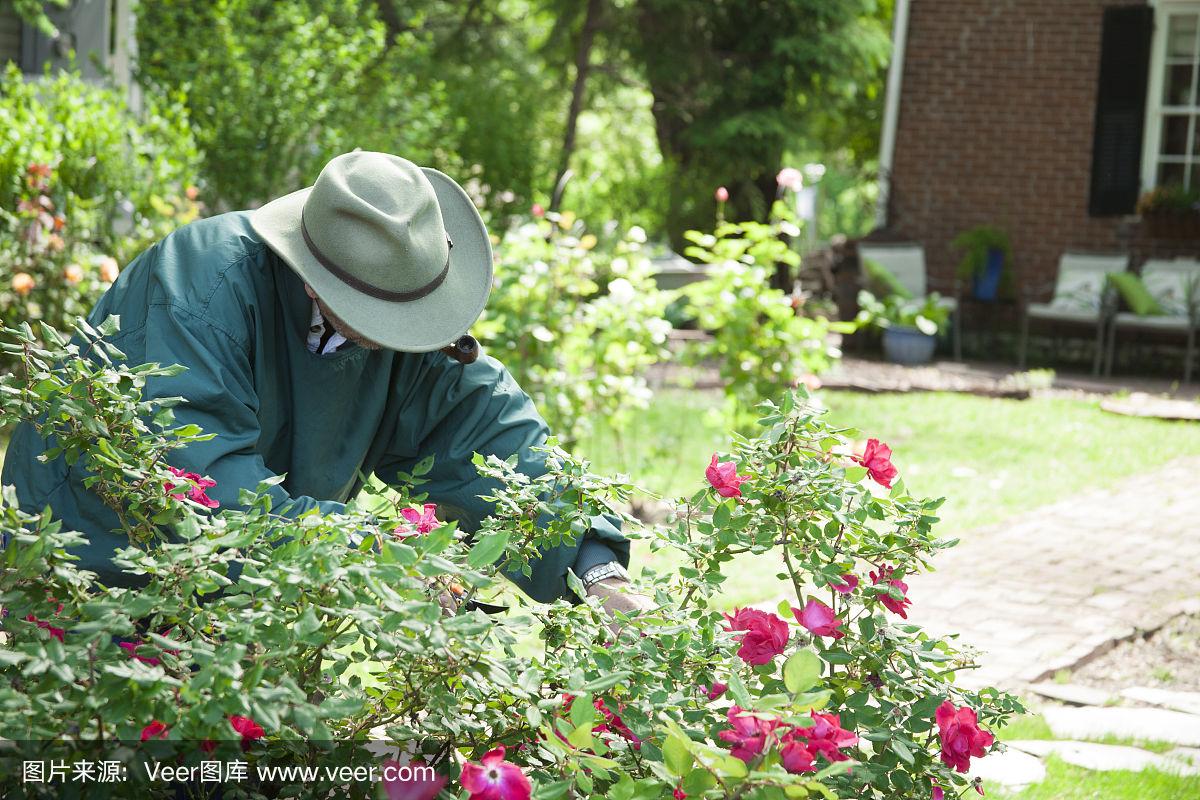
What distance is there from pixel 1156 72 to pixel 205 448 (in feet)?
42.4

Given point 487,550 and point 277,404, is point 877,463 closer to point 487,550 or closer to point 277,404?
point 487,550

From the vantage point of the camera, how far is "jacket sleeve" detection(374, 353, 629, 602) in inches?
97.2

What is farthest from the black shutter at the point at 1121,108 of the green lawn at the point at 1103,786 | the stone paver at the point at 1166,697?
the green lawn at the point at 1103,786

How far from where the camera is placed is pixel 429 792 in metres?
1.58

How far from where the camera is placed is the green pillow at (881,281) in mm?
12086

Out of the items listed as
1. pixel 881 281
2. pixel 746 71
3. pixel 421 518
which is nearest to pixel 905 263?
pixel 881 281

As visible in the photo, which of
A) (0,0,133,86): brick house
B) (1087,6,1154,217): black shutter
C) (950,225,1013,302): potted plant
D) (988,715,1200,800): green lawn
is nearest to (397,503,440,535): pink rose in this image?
(988,715,1200,800): green lawn

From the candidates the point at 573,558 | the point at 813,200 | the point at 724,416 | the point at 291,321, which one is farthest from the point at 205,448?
the point at 813,200

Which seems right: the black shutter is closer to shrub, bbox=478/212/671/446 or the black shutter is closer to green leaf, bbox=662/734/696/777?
shrub, bbox=478/212/671/446

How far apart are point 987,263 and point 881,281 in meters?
1.58

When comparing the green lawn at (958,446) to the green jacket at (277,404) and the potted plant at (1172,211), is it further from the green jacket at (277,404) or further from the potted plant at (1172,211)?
the potted plant at (1172,211)

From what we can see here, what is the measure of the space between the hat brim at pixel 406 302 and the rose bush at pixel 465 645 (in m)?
0.33

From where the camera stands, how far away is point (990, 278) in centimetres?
1303

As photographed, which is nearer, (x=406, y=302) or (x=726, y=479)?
(x=726, y=479)
